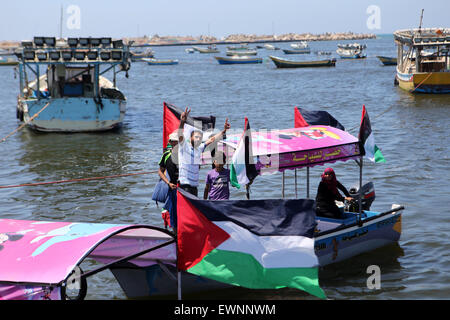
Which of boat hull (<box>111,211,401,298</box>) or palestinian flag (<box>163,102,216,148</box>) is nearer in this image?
boat hull (<box>111,211,401,298</box>)

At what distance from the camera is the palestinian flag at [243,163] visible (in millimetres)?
8527

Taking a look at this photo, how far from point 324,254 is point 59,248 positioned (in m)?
4.68

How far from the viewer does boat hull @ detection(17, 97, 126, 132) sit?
80.0ft

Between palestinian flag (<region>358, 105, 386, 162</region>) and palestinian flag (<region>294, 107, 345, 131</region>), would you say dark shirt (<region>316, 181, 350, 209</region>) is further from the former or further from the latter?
palestinian flag (<region>294, 107, 345, 131</region>)

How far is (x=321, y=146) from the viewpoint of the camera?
956 cm

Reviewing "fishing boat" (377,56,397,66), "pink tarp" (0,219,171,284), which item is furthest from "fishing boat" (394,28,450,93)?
"fishing boat" (377,56,397,66)

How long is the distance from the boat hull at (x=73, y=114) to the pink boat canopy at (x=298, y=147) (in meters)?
15.8

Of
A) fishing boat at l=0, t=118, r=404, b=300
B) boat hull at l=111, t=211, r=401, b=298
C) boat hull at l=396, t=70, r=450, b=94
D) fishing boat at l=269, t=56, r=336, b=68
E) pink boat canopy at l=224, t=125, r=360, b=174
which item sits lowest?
boat hull at l=111, t=211, r=401, b=298

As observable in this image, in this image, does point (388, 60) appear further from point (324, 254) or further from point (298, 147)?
point (298, 147)

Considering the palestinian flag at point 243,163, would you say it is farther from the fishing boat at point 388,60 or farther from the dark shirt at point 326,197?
the fishing boat at point 388,60

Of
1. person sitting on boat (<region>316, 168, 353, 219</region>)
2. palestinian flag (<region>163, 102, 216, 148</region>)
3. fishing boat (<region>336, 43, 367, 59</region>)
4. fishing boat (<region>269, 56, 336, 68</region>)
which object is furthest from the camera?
fishing boat (<region>336, 43, 367, 59</region>)

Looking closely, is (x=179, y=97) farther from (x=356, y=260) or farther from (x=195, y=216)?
(x=195, y=216)

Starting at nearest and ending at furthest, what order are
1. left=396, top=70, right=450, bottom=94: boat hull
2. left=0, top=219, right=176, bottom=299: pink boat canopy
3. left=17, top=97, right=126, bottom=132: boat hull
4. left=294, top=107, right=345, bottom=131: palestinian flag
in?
1. left=0, top=219, right=176, bottom=299: pink boat canopy
2. left=294, top=107, right=345, bottom=131: palestinian flag
3. left=17, top=97, right=126, bottom=132: boat hull
4. left=396, top=70, right=450, bottom=94: boat hull

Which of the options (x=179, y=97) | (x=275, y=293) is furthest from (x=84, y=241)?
(x=179, y=97)
